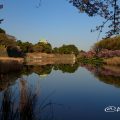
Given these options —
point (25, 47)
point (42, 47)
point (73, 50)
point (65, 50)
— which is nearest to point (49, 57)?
point (42, 47)

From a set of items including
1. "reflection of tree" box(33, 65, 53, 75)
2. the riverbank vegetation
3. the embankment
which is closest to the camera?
"reflection of tree" box(33, 65, 53, 75)

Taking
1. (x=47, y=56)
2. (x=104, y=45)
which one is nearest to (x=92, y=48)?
(x=104, y=45)

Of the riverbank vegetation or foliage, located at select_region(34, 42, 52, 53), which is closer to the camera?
the riverbank vegetation

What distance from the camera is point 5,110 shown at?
867 centimetres

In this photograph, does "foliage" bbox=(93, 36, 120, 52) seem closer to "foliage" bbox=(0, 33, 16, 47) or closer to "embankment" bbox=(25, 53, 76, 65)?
"embankment" bbox=(25, 53, 76, 65)

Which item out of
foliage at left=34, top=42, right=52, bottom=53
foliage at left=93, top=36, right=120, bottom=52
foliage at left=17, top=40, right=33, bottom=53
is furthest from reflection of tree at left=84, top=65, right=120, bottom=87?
foliage at left=34, top=42, right=52, bottom=53

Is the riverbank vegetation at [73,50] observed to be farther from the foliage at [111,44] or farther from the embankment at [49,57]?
the embankment at [49,57]

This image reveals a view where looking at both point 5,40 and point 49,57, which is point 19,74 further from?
point 49,57

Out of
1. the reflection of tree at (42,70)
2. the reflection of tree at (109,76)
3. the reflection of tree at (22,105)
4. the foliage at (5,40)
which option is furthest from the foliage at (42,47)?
the reflection of tree at (22,105)

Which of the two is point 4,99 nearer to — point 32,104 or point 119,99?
point 32,104

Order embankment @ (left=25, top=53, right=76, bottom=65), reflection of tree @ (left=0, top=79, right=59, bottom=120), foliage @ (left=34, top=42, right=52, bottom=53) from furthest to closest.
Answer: foliage @ (left=34, top=42, right=52, bottom=53) → embankment @ (left=25, top=53, right=76, bottom=65) → reflection of tree @ (left=0, top=79, right=59, bottom=120)

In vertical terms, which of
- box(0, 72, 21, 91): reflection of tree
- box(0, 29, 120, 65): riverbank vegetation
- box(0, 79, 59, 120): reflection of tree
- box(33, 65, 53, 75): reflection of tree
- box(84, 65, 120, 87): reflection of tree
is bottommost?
box(84, 65, 120, 87): reflection of tree

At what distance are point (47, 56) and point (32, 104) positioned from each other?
11695cm

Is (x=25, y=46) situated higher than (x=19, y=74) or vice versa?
(x=25, y=46)
